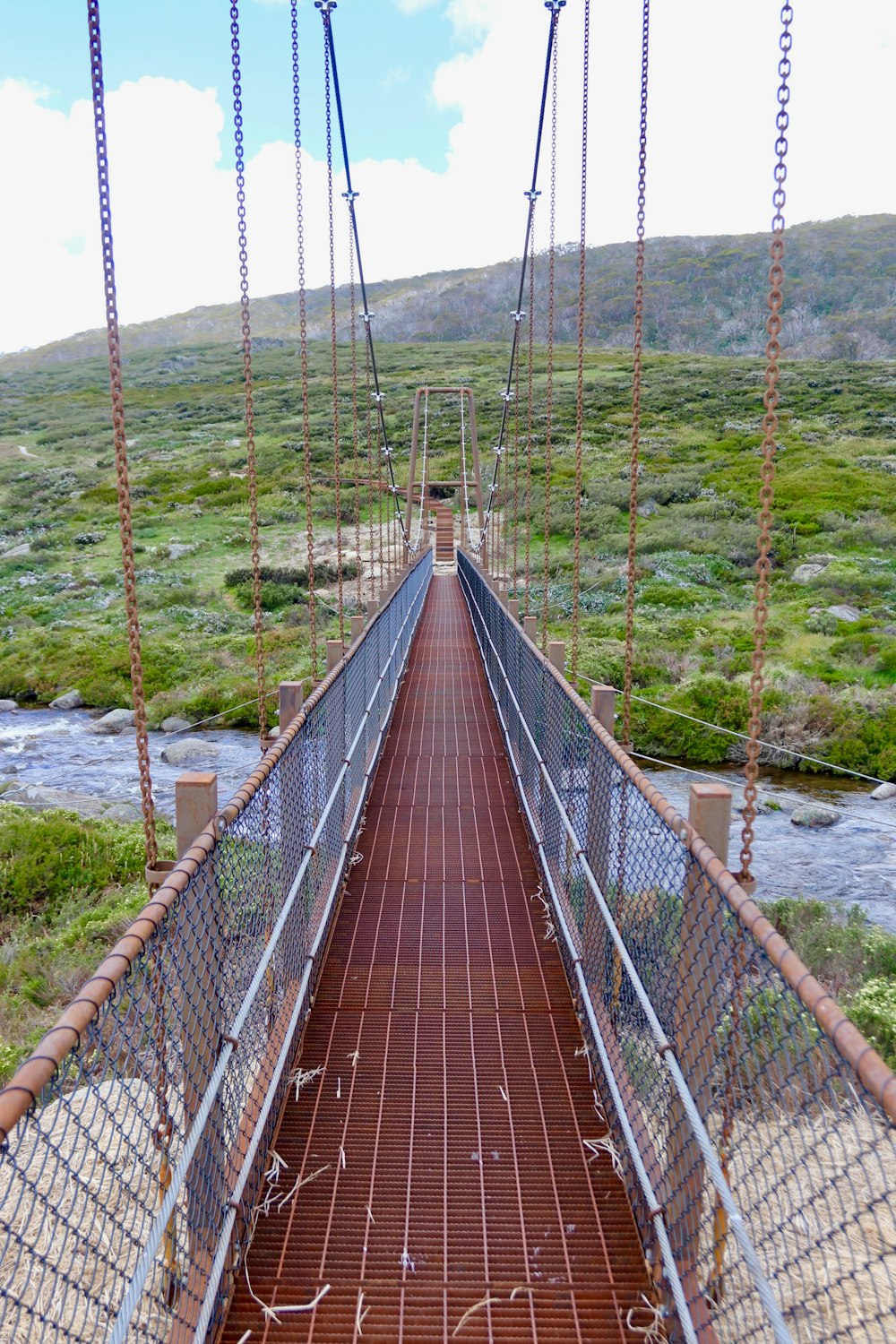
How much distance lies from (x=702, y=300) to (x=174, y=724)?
7081 cm

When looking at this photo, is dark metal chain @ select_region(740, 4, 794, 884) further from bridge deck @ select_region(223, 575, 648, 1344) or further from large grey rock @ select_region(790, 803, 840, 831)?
large grey rock @ select_region(790, 803, 840, 831)

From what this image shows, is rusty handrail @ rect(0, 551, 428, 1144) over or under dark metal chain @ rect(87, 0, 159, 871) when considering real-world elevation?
under

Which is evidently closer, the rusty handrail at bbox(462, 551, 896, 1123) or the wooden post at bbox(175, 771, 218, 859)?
the rusty handrail at bbox(462, 551, 896, 1123)

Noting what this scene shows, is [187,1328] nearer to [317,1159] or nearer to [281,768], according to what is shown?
[317,1159]

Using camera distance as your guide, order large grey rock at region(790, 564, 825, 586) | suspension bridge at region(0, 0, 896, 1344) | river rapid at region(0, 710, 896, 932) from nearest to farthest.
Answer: suspension bridge at region(0, 0, 896, 1344)
river rapid at region(0, 710, 896, 932)
large grey rock at region(790, 564, 825, 586)

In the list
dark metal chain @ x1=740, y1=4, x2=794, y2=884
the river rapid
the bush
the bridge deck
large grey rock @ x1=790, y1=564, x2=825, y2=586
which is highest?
dark metal chain @ x1=740, y1=4, x2=794, y2=884

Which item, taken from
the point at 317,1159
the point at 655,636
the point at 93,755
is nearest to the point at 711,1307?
the point at 317,1159

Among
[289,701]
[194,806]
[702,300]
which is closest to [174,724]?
[289,701]

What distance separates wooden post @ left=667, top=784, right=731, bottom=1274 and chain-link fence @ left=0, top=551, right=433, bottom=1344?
0.99 metres

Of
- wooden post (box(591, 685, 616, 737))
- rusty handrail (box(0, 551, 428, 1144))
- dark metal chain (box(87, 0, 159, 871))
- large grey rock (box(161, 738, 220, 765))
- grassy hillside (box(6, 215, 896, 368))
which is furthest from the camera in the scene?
grassy hillside (box(6, 215, 896, 368))

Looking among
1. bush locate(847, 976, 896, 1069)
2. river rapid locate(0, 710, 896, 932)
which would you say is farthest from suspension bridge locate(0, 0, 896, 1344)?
river rapid locate(0, 710, 896, 932)

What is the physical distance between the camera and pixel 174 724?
12398 millimetres

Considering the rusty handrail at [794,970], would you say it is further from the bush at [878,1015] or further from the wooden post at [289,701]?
the bush at [878,1015]

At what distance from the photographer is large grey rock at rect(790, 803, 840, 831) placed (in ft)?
28.9
